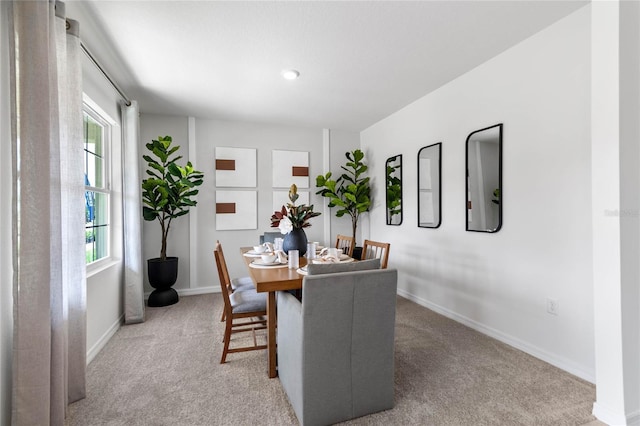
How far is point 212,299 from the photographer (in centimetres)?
416

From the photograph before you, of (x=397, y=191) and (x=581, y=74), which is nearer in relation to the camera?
(x=581, y=74)

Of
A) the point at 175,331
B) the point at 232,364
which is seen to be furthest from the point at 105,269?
the point at 232,364

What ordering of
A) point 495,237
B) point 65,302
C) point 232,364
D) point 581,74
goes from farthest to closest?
point 495,237 → point 232,364 → point 581,74 → point 65,302

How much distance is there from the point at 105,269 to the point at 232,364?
1.57 m

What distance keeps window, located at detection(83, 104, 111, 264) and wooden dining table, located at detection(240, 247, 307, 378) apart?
1719 millimetres

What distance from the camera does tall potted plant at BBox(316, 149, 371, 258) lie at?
4773 mm

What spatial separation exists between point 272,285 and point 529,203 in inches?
85.7

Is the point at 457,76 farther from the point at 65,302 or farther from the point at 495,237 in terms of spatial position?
the point at 65,302

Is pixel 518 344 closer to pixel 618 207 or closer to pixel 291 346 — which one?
pixel 618 207

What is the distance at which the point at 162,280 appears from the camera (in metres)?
3.80

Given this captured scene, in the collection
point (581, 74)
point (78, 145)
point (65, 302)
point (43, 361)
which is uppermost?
point (581, 74)

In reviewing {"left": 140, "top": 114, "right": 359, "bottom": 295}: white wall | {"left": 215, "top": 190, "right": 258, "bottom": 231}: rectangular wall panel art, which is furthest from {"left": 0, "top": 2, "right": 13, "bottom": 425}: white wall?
{"left": 215, "top": 190, "right": 258, "bottom": 231}: rectangular wall panel art

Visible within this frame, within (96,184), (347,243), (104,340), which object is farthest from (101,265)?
(347,243)

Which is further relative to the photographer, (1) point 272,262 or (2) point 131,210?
(2) point 131,210
